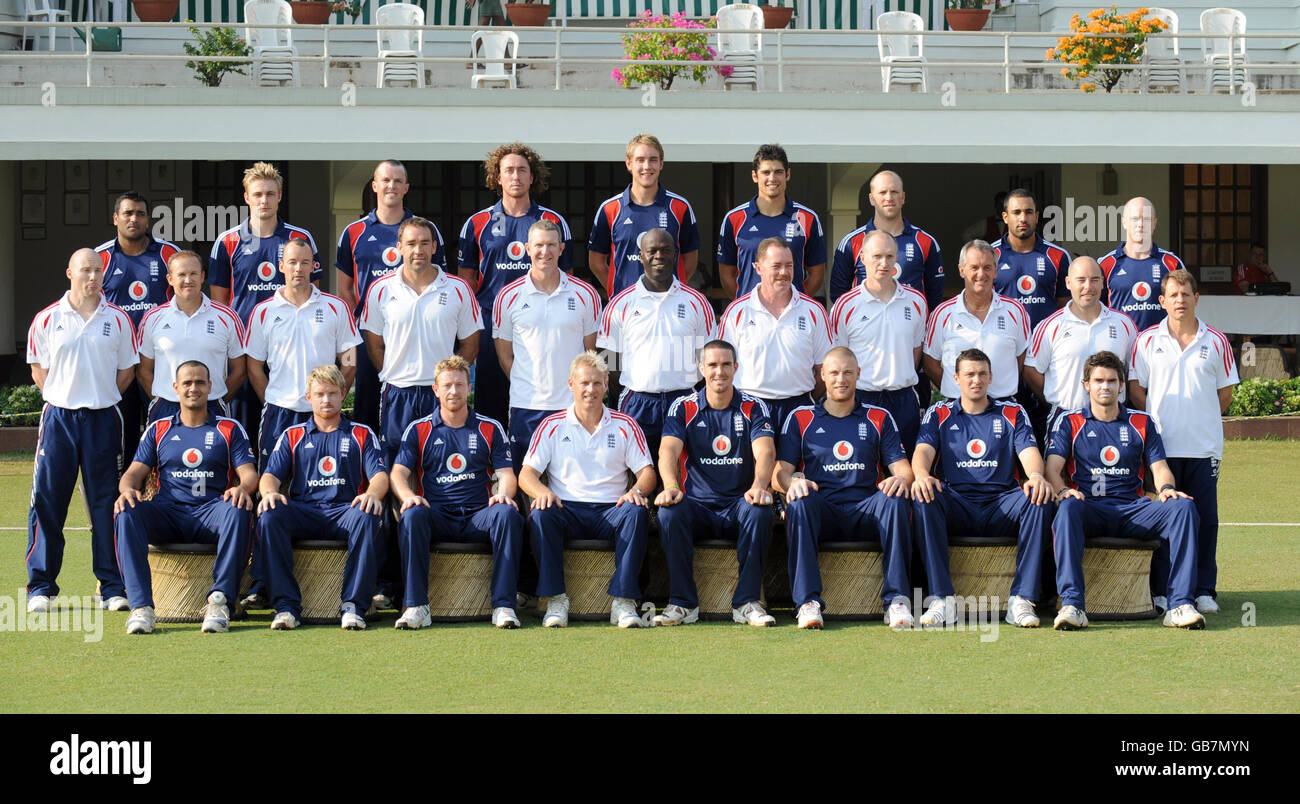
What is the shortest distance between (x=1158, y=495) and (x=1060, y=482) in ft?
1.61

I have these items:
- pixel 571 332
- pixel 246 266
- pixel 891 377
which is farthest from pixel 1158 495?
pixel 246 266

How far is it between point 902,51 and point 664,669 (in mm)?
14166

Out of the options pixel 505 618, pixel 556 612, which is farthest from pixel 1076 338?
pixel 505 618

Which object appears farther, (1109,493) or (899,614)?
(1109,493)

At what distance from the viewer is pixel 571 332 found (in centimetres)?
860

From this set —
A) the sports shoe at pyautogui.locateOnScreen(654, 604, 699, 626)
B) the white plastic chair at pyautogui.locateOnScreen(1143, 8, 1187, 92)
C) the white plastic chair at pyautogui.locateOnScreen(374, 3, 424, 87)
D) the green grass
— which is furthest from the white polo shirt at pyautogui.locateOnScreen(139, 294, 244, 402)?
the white plastic chair at pyautogui.locateOnScreen(1143, 8, 1187, 92)

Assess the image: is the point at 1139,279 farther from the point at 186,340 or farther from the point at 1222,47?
the point at 1222,47

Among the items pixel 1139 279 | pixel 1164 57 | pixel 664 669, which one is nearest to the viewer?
pixel 664 669

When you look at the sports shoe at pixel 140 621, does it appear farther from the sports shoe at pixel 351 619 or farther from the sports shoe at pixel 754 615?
the sports shoe at pixel 754 615

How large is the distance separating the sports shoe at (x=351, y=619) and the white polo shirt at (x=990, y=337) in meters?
3.21

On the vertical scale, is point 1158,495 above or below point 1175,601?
above

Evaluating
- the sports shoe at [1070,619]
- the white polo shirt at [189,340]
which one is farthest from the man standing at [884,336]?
the white polo shirt at [189,340]

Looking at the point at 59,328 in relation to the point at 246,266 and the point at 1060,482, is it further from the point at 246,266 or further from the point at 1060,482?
the point at 1060,482

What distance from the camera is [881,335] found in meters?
8.53
